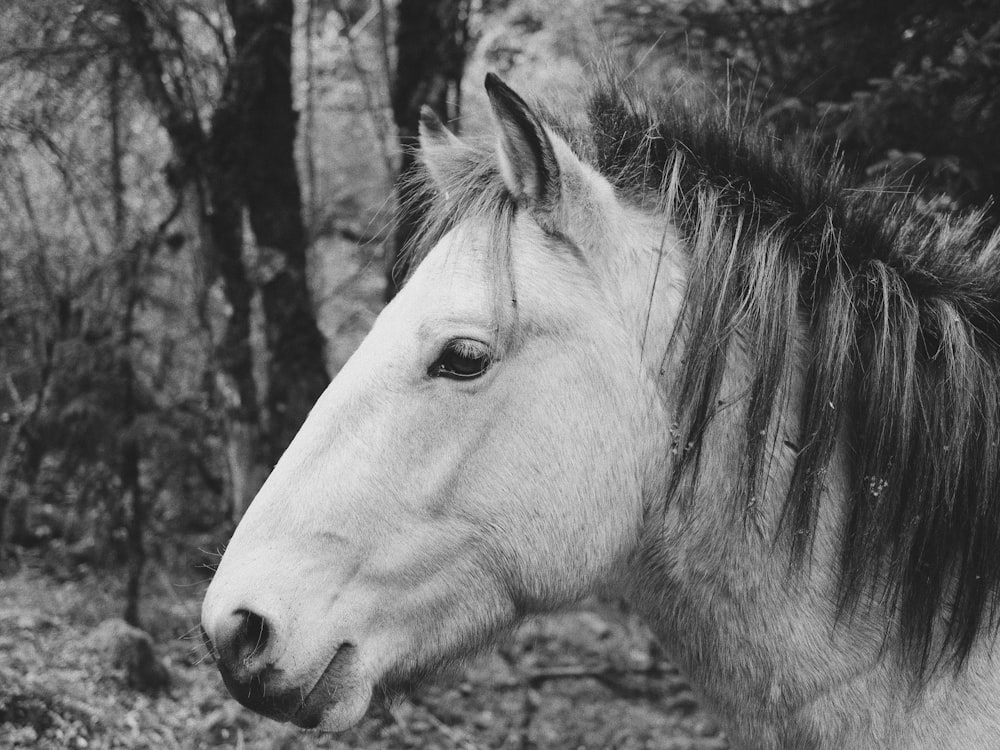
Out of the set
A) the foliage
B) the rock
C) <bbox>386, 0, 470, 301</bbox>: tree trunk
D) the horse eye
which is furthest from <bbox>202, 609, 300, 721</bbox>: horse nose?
<bbox>386, 0, 470, 301</bbox>: tree trunk

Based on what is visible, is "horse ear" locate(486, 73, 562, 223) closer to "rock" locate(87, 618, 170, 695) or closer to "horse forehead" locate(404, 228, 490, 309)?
"horse forehead" locate(404, 228, 490, 309)

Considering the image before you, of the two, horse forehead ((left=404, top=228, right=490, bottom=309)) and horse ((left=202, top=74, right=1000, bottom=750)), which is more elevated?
horse forehead ((left=404, top=228, right=490, bottom=309))

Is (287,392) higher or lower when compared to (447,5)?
lower

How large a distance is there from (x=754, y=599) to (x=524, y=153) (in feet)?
3.97

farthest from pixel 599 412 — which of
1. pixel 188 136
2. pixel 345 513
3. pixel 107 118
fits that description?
pixel 107 118

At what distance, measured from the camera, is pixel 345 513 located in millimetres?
1733

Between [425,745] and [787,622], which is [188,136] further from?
[787,622]

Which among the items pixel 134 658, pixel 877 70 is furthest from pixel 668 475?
pixel 134 658

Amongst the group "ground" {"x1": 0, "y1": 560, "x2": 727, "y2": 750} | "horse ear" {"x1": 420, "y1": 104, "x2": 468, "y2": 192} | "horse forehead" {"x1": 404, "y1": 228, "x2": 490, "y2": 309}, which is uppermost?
"horse ear" {"x1": 420, "y1": 104, "x2": 468, "y2": 192}

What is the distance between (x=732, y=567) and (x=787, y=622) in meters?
0.17

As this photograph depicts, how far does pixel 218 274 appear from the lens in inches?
173

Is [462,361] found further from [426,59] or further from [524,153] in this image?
[426,59]

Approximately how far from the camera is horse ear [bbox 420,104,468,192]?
2264 millimetres

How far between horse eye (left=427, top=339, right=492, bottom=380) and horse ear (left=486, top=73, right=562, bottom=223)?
0.40 metres
